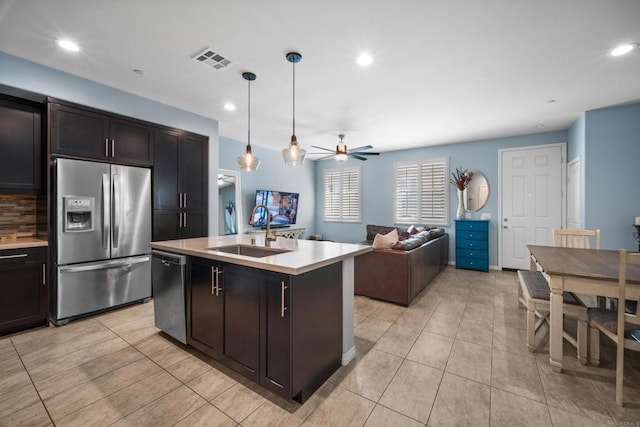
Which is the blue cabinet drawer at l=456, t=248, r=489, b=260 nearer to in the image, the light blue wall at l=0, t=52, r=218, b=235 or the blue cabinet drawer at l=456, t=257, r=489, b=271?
the blue cabinet drawer at l=456, t=257, r=489, b=271

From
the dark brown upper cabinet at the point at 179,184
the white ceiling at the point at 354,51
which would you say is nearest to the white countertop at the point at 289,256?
the dark brown upper cabinet at the point at 179,184

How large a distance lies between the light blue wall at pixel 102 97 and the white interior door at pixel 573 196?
5.90 meters

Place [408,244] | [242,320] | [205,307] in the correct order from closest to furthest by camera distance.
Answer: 1. [242,320]
2. [205,307]
3. [408,244]

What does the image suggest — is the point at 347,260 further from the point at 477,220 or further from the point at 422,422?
the point at 477,220

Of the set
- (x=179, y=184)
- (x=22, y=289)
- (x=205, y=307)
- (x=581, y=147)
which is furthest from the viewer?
(x=581, y=147)

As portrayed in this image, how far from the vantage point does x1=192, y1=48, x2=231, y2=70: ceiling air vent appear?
2.59m

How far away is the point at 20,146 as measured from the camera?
2.82m

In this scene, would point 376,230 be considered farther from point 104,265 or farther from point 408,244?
point 104,265

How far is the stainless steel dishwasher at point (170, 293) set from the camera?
2.38 metres

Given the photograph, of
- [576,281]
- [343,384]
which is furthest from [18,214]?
[576,281]

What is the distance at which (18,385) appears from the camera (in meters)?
1.94

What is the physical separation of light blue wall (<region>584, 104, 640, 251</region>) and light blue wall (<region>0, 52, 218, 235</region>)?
19.0 ft

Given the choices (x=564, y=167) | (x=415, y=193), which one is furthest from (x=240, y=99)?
(x=564, y=167)

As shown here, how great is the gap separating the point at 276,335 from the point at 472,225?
508 cm
